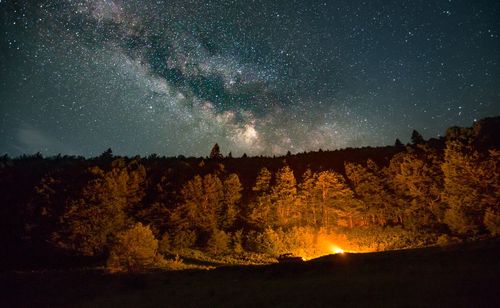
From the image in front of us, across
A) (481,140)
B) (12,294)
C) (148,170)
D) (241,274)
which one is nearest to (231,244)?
(148,170)

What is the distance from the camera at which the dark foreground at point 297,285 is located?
1334cm

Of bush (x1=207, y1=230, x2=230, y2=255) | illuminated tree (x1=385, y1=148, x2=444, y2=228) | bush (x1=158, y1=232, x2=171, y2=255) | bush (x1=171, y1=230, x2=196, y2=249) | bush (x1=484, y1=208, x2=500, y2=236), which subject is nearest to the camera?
bush (x1=484, y1=208, x2=500, y2=236)

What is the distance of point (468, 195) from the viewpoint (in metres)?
36.3

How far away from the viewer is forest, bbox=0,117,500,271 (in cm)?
3609

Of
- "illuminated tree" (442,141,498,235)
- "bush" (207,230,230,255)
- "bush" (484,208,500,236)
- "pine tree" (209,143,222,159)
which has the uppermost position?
"pine tree" (209,143,222,159)

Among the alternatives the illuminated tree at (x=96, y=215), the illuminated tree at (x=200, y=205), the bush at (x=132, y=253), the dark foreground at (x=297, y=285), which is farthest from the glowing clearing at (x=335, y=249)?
the illuminated tree at (x=96, y=215)

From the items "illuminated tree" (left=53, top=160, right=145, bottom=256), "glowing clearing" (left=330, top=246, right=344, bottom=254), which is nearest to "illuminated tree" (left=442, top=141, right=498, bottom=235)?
"glowing clearing" (left=330, top=246, right=344, bottom=254)

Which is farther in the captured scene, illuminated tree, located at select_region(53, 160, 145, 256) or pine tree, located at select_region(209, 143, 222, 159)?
pine tree, located at select_region(209, 143, 222, 159)

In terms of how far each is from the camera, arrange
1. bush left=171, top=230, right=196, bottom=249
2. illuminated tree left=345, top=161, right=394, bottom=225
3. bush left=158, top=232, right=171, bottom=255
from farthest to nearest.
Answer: illuminated tree left=345, top=161, right=394, bottom=225, bush left=171, top=230, right=196, bottom=249, bush left=158, top=232, right=171, bottom=255

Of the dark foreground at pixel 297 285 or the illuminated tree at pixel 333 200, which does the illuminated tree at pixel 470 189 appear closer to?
the dark foreground at pixel 297 285

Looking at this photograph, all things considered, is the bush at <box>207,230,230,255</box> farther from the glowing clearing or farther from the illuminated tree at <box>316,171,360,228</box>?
the illuminated tree at <box>316,171,360,228</box>

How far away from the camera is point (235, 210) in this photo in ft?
188

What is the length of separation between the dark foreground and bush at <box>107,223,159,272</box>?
191cm

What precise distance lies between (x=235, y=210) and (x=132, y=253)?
28472mm
